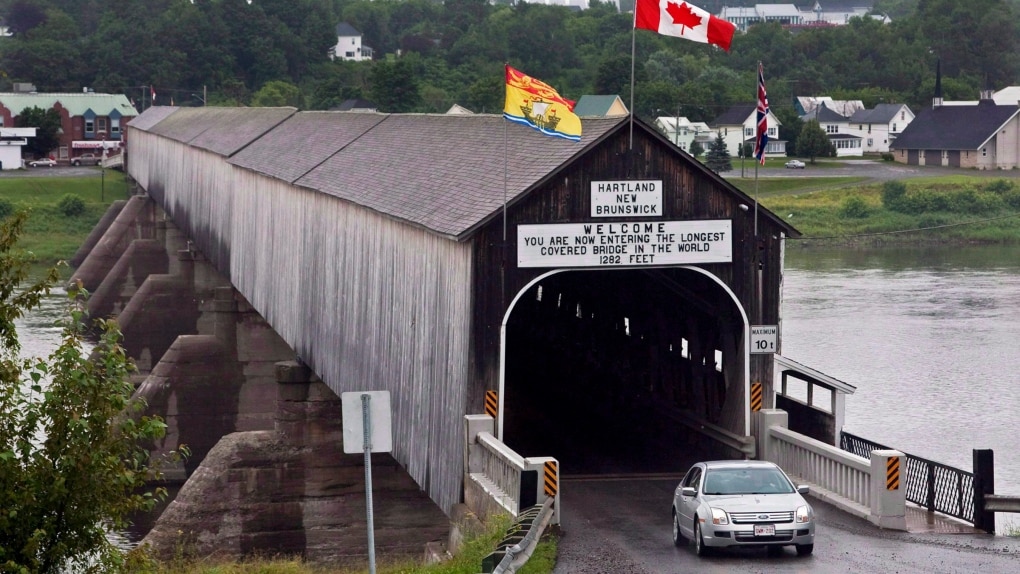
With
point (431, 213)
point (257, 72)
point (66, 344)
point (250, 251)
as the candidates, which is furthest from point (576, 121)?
point (257, 72)

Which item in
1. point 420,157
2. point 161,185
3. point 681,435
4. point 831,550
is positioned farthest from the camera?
point 161,185

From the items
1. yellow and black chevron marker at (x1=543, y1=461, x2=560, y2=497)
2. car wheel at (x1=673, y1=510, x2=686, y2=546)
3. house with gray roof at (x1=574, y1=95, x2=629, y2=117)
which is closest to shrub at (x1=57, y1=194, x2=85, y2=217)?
house with gray roof at (x1=574, y1=95, x2=629, y2=117)

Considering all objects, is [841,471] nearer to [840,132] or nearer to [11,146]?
[11,146]

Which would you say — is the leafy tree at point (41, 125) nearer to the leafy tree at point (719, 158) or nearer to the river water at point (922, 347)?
the leafy tree at point (719, 158)

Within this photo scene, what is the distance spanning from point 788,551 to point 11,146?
338 feet

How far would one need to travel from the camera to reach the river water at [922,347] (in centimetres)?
3562

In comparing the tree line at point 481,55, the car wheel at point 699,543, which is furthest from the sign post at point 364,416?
the tree line at point 481,55

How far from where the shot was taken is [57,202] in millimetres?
91938

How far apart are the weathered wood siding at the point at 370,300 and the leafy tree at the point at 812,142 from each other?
2878 inches

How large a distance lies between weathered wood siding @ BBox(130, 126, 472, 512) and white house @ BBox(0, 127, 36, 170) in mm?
75914

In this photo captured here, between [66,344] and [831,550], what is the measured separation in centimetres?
791

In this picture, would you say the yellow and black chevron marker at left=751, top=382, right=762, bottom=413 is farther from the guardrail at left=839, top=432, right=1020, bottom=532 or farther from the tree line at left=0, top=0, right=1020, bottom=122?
the tree line at left=0, top=0, right=1020, bottom=122

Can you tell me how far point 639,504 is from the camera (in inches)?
758

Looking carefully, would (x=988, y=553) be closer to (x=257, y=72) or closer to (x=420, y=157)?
(x=420, y=157)
